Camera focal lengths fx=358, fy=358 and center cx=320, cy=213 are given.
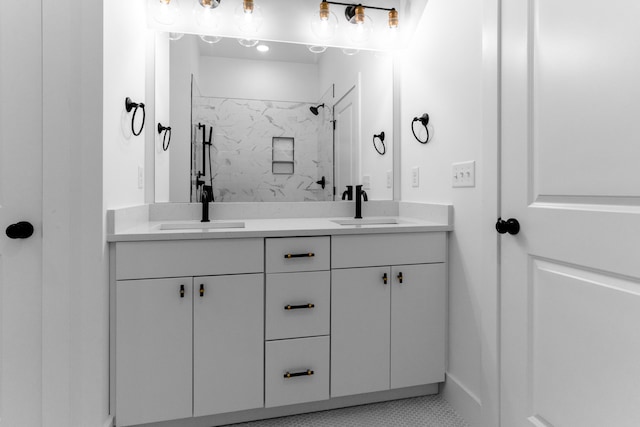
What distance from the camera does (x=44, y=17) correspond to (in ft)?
4.21

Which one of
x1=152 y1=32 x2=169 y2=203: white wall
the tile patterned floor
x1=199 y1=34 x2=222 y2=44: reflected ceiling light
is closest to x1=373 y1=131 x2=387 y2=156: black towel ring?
x1=199 y1=34 x2=222 y2=44: reflected ceiling light

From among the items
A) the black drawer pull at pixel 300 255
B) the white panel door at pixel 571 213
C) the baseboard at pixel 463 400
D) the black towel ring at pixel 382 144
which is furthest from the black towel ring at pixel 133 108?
the baseboard at pixel 463 400

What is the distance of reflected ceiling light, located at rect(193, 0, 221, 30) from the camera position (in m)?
1.97

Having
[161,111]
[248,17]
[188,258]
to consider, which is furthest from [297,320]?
[248,17]

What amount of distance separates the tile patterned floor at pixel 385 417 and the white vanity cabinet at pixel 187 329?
0.70ft

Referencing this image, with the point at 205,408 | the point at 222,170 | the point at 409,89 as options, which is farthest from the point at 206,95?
the point at 205,408

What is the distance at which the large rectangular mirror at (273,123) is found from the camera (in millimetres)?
1999

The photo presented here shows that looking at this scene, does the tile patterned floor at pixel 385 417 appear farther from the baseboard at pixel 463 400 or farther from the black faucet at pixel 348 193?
the black faucet at pixel 348 193

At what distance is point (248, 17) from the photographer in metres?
2.03

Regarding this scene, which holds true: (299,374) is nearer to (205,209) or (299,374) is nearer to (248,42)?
(205,209)

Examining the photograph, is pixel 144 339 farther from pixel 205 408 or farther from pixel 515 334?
pixel 515 334

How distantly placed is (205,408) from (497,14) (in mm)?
1916

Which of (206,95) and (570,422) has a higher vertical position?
(206,95)

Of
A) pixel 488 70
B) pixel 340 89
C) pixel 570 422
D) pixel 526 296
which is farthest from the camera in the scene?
pixel 340 89
